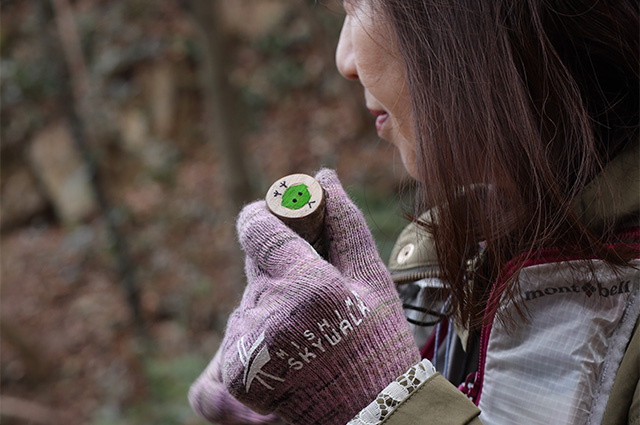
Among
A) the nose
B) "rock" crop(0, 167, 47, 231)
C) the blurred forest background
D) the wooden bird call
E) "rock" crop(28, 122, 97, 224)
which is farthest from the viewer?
"rock" crop(0, 167, 47, 231)

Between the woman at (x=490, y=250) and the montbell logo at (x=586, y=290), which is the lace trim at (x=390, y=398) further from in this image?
the montbell logo at (x=586, y=290)

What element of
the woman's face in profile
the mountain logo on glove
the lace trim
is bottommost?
the lace trim

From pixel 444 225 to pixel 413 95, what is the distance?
28 cm

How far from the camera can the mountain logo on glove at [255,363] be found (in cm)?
A: 102

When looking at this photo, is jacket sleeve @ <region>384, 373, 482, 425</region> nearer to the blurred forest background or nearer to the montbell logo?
the montbell logo

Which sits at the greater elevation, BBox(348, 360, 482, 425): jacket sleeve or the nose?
the nose

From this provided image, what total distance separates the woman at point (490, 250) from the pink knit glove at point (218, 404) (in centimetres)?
30

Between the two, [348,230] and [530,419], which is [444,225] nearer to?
[348,230]

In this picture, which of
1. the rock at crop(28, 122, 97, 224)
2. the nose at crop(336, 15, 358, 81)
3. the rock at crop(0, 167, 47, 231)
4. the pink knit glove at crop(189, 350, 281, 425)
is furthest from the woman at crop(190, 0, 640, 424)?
the rock at crop(0, 167, 47, 231)

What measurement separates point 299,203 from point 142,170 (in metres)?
8.36

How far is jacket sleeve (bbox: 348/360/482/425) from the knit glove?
0.03m

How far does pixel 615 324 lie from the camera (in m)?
1.03

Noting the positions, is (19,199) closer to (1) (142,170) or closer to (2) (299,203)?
(1) (142,170)

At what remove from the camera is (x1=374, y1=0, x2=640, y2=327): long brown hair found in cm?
106
